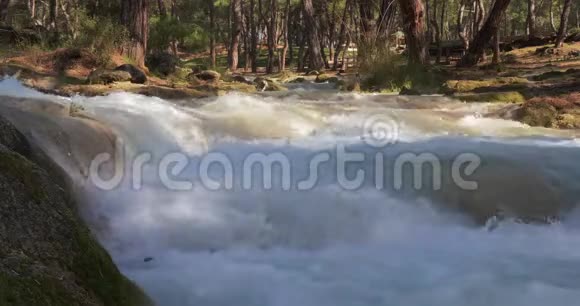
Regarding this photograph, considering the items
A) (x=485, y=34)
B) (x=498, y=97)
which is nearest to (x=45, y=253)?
(x=498, y=97)

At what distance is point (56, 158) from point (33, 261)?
2534mm

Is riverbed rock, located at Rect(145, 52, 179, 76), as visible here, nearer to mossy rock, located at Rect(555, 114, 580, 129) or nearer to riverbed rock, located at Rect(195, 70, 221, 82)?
riverbed rock, located at Rect(195, 70, 221, 82)

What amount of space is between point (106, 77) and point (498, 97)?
23.9ft

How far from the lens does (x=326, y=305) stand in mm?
3840

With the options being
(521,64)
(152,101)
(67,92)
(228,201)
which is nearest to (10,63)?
(67,92)

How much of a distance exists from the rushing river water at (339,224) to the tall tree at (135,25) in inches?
224

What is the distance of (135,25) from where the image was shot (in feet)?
43.4

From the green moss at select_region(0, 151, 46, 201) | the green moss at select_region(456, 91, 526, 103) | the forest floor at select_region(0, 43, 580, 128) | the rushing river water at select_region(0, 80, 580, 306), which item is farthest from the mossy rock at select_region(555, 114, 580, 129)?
the green moss at select_region(0, 151, 46, 201)

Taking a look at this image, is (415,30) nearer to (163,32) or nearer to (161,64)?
(161,64)

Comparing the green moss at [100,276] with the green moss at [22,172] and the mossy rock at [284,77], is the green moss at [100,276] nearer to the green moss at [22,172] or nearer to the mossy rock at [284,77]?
the green moss at [22,172]

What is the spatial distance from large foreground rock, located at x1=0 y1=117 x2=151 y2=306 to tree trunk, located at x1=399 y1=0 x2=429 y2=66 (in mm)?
12902

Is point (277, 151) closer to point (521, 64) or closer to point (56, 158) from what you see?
point (56, 158)

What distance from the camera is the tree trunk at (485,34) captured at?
1788cm

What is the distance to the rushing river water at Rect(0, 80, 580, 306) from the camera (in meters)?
4.07
